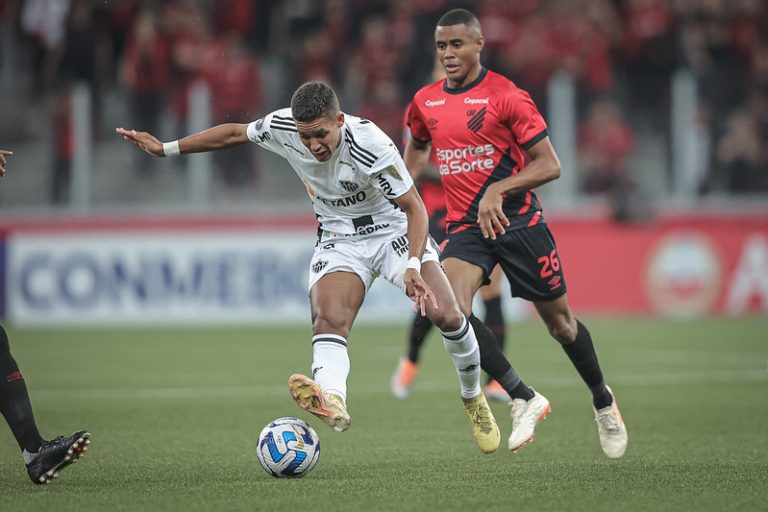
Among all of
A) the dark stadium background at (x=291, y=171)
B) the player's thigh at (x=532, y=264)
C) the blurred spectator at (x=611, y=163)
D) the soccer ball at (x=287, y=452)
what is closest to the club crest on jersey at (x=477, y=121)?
the player's thigh at (x=532, y=264)

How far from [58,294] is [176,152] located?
10776 mm

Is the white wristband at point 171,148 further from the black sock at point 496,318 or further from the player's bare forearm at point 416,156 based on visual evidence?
the black sock at point 496,318

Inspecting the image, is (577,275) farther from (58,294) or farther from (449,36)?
(449,36)

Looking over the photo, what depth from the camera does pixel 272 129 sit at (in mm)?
6770

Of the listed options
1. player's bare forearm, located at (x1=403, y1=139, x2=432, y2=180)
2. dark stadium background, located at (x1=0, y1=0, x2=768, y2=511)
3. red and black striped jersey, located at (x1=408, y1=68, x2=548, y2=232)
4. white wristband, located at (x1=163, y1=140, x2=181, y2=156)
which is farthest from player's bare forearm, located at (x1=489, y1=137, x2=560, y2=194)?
dark stadium background, located at (x1=0, y1=0, x2=768, y2=511)

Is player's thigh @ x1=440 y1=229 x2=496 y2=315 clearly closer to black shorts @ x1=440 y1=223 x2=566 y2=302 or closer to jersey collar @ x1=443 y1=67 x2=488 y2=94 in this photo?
black shorts @ x1=440 y1=223 x2=566 y2=302

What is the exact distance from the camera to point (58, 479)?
20.3 ft

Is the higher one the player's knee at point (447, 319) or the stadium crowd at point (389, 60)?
the stadium crowd at point (389, 60)

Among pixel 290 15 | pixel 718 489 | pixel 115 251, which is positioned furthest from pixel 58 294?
pixel 718 489

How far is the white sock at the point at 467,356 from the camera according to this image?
6.86 metres

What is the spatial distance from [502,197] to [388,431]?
6.18 feet

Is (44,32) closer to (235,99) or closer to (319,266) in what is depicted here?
(235,99)

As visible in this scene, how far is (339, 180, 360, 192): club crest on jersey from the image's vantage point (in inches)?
267

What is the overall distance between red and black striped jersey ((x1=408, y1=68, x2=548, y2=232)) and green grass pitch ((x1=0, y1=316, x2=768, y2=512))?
1401 millimetres
